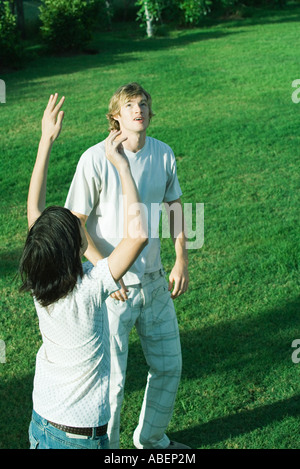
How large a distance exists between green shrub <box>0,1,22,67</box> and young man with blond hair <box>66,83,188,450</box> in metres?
13.3

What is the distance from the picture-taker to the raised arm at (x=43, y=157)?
9.04ft

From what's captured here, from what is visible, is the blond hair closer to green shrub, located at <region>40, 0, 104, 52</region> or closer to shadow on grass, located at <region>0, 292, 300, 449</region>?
shadow on grass, located at <region>0, 292, 300, 449</region>

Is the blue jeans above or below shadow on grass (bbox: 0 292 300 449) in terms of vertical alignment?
above

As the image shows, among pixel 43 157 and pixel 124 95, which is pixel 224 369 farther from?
pixel 43 157

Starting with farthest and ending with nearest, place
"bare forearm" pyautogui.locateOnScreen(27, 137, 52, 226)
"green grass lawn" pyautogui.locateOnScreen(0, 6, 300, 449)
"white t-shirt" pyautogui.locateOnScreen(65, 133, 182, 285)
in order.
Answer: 1. "green grass lawn" pyautogui.locateOnScreen(0, 6, 300, 449)
2. "white t-shirt" pyautogui.locateOnScreen(65, 133, 182, 285)
3. "bare forearm" pyautogui.locateOnScreen(27, 137, 52, 226)

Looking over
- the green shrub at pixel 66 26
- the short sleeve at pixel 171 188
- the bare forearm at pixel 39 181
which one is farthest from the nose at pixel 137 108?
the green shrub at pixel 66 26

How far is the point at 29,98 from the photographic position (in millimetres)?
12953

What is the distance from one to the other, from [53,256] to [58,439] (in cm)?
75

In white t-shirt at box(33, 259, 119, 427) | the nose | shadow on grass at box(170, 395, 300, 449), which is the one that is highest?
the nose

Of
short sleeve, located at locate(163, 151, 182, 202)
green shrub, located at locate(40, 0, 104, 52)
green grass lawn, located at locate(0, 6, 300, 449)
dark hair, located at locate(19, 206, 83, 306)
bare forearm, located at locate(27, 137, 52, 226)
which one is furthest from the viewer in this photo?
green shrub, located at locate(40, 0, 104, 52)

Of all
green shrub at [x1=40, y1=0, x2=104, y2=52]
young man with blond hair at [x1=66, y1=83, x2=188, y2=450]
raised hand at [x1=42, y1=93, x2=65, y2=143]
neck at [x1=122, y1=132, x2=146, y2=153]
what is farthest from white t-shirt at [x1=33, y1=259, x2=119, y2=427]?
green shrub at [x1=40, y1=0, x2=104, y2=52]

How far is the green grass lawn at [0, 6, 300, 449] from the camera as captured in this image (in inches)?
171
